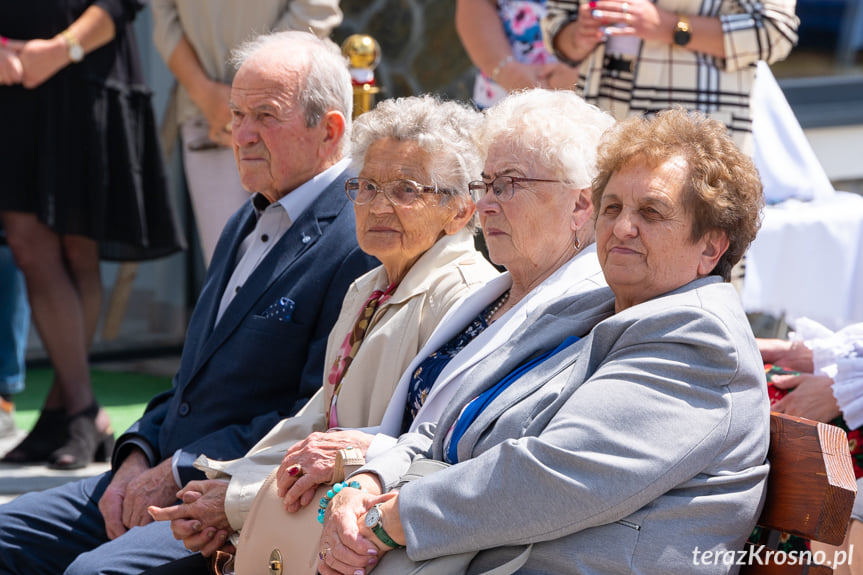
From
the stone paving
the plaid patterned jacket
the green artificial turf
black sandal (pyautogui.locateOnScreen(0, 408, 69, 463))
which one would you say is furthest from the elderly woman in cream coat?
the green artificial turf

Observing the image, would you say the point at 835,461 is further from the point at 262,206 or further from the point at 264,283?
the point at 262,206

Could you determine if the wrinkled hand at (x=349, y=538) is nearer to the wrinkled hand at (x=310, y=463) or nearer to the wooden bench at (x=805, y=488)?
the wrinkled hand at (x=310, y=463)

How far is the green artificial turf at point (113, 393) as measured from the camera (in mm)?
5332

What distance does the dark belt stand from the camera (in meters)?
3.90

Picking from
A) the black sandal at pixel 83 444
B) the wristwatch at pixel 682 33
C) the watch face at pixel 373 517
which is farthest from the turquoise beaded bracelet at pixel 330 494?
the black sandal at pixel 83 444

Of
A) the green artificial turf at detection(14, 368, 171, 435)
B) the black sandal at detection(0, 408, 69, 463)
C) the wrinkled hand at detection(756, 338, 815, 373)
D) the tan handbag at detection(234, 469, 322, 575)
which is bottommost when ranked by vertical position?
the green artificial turf at detection(14, 368, 171, 435)

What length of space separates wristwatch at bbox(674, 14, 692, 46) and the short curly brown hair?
5.72 feet

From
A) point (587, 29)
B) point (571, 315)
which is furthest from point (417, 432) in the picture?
point (587, 29)

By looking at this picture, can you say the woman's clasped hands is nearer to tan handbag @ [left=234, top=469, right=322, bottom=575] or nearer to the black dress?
tan handbag @ [left=234, top=469, right=322, bottom=575]

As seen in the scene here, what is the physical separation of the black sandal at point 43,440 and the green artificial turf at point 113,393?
0.46m

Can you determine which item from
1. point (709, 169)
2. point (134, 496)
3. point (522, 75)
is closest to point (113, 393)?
point (522, 75)

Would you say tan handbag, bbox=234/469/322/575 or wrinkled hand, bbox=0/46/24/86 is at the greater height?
wrinkled hand, bbox=0/46/24/86

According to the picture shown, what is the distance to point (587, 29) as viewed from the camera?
12.8 feet

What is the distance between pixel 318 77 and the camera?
10.5ft
